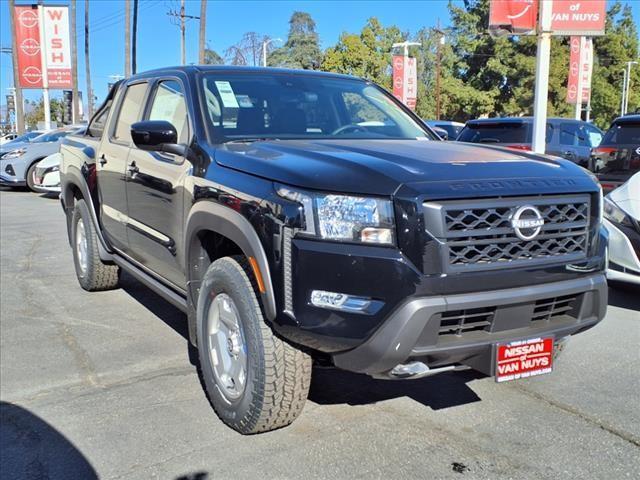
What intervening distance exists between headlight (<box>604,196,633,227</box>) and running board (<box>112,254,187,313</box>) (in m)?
3.63

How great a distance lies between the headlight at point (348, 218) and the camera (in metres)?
2.64

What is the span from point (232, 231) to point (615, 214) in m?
3.75

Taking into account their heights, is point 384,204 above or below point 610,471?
above

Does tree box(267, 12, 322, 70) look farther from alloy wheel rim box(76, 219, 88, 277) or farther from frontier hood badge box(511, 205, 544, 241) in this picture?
frontier hood badge box(511, 205, 544, 241)

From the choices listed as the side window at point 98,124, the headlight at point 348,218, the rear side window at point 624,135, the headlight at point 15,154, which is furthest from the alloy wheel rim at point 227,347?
the headlight at point 15,154

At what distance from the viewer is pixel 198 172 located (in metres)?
3.47

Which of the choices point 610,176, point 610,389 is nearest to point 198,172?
point 610,389

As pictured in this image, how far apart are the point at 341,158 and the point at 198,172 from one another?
0.92 m

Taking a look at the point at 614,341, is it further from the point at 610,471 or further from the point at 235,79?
the point at 235,79

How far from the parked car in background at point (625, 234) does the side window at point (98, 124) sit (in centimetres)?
437

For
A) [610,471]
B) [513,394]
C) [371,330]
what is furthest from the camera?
[513,394]

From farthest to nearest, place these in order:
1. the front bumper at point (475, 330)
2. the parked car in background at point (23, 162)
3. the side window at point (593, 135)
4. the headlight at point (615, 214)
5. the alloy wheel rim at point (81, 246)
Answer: the parked car in background at point (23, 162)
the side window at point (593, 135)
the alloy wheel rim at point (81, 246)
the headlight at point (615, 214)
the front bumper at point (475, 330)

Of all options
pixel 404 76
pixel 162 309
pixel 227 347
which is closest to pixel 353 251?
pixel 227 347

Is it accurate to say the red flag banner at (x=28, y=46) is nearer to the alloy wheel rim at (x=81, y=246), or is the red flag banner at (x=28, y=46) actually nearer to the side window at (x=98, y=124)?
the side window at (x=98, y=124)
